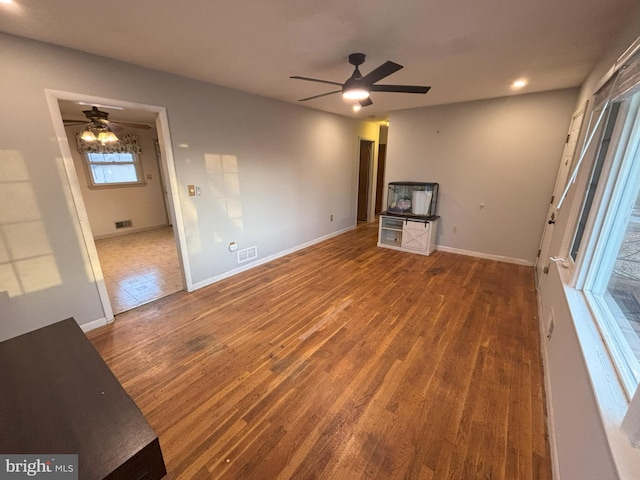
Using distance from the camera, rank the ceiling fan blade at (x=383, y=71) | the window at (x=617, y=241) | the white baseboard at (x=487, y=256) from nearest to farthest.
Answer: the window at (x=617, y=241), the ceiling fan blade at (x=383, y=71), the white baseboard at (x=487, y=256)

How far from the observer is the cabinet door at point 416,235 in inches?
171

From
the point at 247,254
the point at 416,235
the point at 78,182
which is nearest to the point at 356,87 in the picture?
the point at 78,182

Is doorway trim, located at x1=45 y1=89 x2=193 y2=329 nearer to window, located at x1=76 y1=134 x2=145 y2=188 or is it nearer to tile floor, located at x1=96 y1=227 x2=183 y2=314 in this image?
tile floor, located at x1=96 y1=227 x2=183 y2=314

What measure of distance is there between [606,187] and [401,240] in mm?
3153

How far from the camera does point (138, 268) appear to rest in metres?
3.95

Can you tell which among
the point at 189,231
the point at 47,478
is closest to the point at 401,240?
the point at 189,231

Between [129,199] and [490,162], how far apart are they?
714 cm

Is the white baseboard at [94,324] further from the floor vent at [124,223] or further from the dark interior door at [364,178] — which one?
the dark interior door at [364,178]

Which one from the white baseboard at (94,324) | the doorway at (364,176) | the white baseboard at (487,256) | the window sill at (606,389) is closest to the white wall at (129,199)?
the white baseboard at (94,324)

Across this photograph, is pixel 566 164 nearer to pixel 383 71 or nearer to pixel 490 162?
pixel 490 162

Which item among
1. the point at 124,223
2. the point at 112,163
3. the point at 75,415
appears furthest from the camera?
the point at 124,223

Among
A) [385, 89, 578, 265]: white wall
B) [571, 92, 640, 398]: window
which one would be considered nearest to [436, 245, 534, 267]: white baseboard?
[385, 89, 578, 265]: white wall

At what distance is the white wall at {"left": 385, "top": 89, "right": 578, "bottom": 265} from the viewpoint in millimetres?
3568

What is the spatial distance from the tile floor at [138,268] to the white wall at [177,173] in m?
0.46
